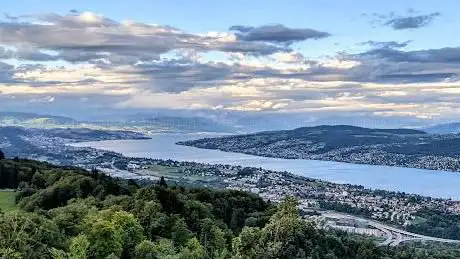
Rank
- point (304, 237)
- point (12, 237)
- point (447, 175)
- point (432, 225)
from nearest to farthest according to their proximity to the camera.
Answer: point (12, 237) → point (304, 237) → point (432, 225) → point (447, 175)

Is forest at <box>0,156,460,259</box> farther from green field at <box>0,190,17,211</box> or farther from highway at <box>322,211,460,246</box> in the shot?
highway at <box>322,211,460,246</box>

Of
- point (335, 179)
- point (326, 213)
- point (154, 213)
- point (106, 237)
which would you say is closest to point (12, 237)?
point (106, 237)

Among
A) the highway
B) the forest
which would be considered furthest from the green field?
the highway

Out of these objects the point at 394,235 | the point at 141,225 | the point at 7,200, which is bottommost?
the point at 394,235

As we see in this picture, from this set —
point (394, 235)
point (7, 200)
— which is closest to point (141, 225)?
point (7, 200)

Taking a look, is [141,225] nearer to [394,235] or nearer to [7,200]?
[7,200]

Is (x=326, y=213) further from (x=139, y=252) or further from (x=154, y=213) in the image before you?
(x=139, y=252)

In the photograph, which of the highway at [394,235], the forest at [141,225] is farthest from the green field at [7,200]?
the highway at [394,235]
